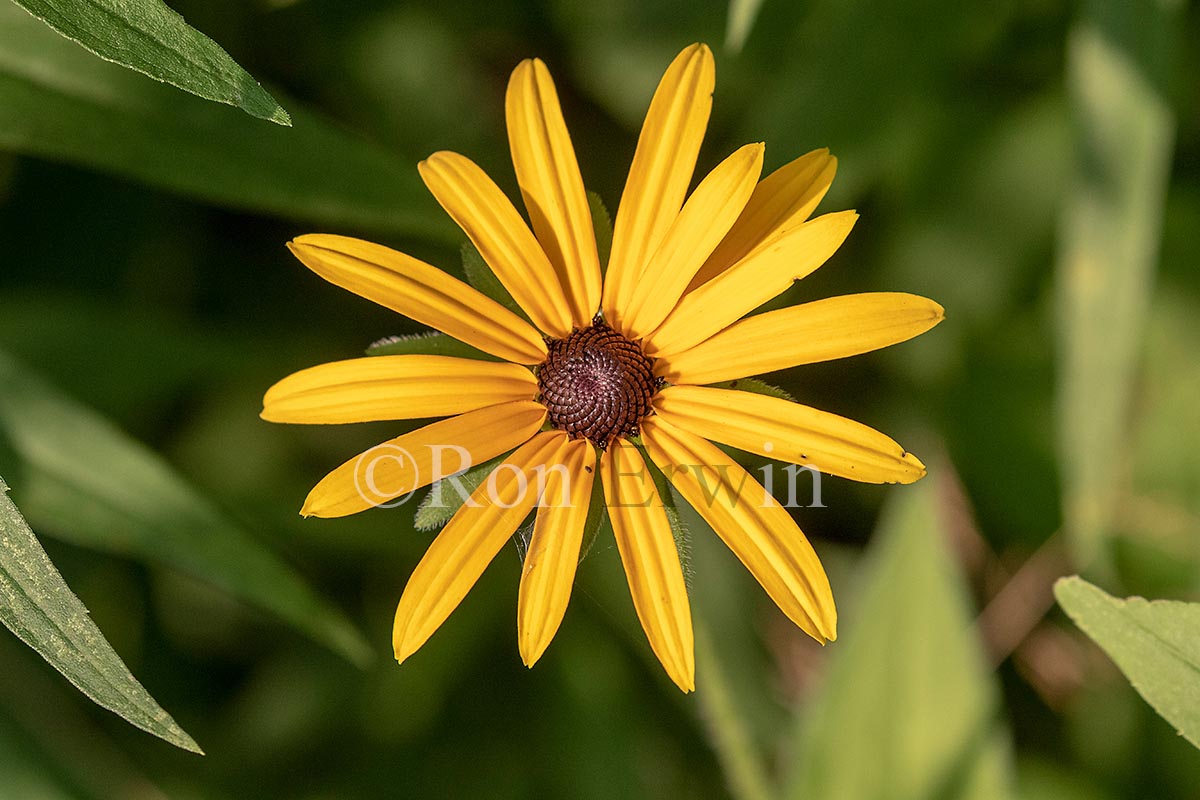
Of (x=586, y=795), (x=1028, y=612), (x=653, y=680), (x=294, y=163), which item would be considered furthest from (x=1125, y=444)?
(x=294, y=163)

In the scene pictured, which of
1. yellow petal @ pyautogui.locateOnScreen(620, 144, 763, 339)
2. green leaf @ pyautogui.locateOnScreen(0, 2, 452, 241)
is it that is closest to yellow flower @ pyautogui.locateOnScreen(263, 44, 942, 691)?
yellow petal @ pyautogui.locateOnScreen(620, 144, 763, 339)

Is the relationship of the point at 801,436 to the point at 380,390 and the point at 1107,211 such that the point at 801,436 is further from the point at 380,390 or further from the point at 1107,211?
the point at 1107,211

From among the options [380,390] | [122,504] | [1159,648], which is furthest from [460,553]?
[1159,648]

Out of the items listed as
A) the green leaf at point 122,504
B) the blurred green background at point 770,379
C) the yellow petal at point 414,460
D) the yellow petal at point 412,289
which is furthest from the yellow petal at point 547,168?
the blurred green background at point 770,379

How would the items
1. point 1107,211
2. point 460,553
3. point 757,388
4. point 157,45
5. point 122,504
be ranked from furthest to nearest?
point 1107,211, point 122,504, point 757,388, point 460,553, point 157,45

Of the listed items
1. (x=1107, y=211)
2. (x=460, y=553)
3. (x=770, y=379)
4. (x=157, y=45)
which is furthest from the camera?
(x=770, y=379)

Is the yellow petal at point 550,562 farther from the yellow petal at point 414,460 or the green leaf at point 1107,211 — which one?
the green leaf at point 1107,211
